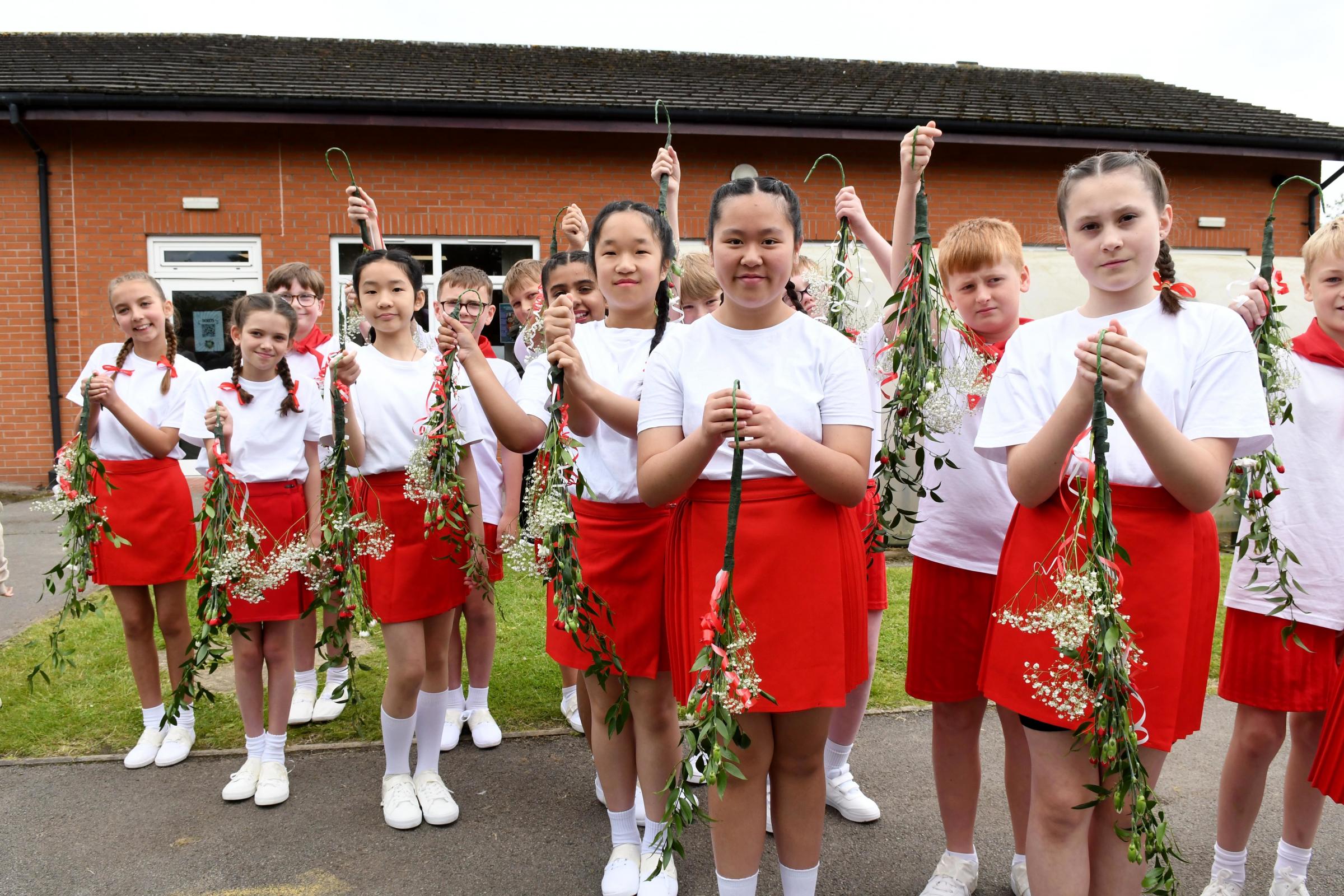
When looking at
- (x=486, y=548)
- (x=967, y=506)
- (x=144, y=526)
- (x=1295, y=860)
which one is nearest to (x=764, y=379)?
(x=967, y=506)

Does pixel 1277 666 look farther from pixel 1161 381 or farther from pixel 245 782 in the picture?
pixel 245 782

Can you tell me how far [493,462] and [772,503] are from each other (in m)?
2.57

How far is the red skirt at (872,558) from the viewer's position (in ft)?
11.2

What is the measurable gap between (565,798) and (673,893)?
95 centimetres

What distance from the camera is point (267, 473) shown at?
4199 mm

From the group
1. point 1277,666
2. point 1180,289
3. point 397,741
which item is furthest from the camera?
point 397,741

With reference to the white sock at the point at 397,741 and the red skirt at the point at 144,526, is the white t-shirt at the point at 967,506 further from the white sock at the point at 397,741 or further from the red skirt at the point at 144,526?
the red skirt at the point at 144,526

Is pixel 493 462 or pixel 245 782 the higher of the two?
pixel 493 462

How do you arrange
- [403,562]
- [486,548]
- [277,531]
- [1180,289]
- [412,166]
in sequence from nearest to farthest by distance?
[1180,289] < [403,562] < [277,531] < [486,548] < [412,166]

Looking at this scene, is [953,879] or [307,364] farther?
[307,364]

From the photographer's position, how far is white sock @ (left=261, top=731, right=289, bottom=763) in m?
4.02

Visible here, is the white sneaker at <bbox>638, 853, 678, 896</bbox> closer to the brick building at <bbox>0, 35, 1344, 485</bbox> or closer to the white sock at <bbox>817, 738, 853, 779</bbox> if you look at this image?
the white sock at <bbox>817, 738, 853, 779</bbox>

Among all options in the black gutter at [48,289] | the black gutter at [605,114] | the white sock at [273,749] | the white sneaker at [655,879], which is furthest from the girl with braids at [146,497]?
the black gutter at [48,289]

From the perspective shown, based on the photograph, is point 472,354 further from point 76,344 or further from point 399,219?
point 76,344
